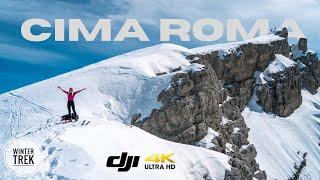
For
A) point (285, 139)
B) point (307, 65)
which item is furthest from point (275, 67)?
point (307, 65)

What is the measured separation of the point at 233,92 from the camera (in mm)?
139750

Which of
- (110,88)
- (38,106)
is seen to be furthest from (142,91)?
(38,106)

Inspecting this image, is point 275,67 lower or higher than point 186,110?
higher

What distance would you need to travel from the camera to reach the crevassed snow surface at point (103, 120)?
4178 centimetres

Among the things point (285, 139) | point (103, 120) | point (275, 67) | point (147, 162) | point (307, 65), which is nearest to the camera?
point (147, 162)

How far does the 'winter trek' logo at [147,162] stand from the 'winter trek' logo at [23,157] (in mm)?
4552

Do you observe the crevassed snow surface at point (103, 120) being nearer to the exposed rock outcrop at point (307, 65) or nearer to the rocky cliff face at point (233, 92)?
the rocky cliff face at point (233, 92)

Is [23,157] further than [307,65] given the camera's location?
No

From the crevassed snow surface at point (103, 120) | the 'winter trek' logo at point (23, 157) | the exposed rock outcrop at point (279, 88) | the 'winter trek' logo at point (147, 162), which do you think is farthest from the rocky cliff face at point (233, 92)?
the 'winter trek' logo at point (23, 157)

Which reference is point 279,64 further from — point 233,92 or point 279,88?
point 233,92

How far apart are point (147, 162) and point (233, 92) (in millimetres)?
96379

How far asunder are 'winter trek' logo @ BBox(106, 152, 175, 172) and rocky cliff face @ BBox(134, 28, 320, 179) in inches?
415

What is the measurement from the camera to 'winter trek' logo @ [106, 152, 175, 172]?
42.0 m

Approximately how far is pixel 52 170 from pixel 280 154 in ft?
318
